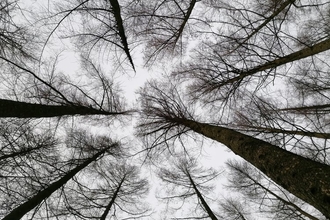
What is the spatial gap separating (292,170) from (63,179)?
185 inches

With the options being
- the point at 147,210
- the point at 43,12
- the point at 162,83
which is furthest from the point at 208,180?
the point at 43,12

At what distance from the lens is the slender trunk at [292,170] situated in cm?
221

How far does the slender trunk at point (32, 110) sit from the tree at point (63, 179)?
110cm

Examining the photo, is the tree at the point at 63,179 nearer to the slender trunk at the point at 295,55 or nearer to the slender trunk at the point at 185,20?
the slender trunk at the point at 185,20

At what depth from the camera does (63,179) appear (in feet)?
17.8

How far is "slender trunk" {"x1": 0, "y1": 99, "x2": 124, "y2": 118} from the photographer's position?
426 centimetres

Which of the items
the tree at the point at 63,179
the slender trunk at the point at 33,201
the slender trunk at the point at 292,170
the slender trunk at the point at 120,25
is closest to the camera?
the slender trunk at the point at 292,170

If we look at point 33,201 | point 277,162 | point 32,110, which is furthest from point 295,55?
point 33,201

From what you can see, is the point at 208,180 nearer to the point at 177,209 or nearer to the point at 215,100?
the point at 177,209

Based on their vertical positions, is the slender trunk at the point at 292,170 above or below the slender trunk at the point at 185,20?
below

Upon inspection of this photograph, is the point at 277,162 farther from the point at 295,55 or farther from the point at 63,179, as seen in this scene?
the point at 63,179

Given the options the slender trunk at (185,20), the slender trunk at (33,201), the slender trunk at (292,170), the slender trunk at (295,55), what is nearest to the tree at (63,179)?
the slender trunk at (33,201)

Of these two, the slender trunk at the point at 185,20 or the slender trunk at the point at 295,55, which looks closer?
the slender trunk at the point at 295,55

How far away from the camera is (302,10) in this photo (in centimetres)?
593
